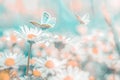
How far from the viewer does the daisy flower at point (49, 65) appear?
146 centimetres

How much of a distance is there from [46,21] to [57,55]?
131 millimetres

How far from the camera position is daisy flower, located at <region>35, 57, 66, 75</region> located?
1.46 metres

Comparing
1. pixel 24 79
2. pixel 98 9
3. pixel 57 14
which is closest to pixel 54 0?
pixel 57 14

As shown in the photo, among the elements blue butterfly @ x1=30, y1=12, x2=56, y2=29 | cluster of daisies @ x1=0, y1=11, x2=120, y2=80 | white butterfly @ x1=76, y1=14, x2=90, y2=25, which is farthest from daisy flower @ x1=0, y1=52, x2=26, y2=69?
white butterfly @ x1=76, y1=14, x2=90, y2=25

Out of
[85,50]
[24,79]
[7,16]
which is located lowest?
[24,79]

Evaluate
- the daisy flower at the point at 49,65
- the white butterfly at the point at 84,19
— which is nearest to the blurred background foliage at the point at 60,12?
the white butterfly at the point at 84,19

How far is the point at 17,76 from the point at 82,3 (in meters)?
0.37

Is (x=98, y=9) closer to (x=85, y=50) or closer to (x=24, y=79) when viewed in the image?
(x=85, y=50)

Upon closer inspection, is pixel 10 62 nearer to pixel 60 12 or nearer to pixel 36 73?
pixel 36 73

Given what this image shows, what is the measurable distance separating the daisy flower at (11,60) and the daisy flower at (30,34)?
67 mm

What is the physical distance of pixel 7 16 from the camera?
1.51m

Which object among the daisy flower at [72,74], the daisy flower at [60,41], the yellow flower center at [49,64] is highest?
the daisy flower at [60,41]

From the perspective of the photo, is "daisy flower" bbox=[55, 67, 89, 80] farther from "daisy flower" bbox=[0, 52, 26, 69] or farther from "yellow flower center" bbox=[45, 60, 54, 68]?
"daisy flower" bbox=[0, 52, 26, 69]

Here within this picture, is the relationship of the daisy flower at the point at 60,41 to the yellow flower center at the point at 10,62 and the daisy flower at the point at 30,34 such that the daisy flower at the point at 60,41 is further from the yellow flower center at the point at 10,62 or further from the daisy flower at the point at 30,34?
the yellow flower center at the point at 10,62
